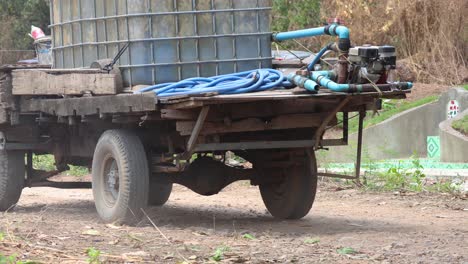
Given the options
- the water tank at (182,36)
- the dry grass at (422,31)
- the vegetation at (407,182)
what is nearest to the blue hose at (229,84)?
the water tank at (182,36)

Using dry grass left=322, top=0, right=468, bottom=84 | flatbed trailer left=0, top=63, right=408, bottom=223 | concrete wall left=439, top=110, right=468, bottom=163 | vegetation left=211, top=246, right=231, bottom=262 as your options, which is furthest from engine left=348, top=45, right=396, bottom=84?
dry grass left=322, top=0, right=468, bottom=84

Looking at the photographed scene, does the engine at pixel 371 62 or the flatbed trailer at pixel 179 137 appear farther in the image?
the flatbed trailer at pixel 179 137

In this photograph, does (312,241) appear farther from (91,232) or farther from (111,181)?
(111,181)

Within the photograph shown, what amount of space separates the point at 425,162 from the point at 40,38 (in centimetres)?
674

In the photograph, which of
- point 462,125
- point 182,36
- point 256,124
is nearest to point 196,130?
point 256,124

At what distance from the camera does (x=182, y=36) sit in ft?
30.7

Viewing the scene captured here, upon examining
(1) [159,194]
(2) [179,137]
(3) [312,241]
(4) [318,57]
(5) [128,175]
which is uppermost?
(4) [318,57]

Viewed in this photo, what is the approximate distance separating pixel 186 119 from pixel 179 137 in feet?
2.39

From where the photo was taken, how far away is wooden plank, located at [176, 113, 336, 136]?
28.1ft

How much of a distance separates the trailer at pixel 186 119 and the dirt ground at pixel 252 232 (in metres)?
0.46

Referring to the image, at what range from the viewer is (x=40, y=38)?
41.5 feet

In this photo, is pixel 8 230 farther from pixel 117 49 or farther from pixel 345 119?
pixel 345 119

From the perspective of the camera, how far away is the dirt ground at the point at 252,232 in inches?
286

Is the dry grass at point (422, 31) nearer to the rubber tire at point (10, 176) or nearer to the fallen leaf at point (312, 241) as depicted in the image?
the rubber tire at point (10, 176)
